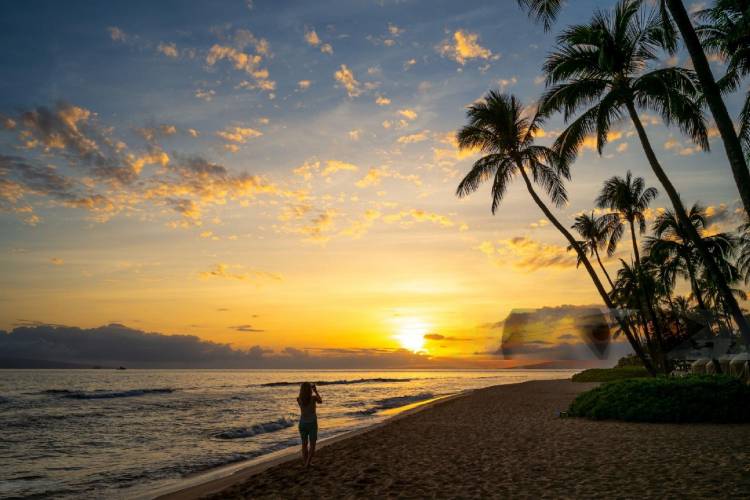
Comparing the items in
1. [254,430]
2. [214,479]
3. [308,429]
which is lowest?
[254,430]

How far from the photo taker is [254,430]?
23.0 meters

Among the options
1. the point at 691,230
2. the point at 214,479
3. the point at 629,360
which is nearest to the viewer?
the point at 214,479

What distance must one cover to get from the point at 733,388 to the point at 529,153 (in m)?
12.9

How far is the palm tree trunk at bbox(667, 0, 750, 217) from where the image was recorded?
9445 mm

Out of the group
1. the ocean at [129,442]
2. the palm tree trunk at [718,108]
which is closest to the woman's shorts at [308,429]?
the ocean at [129,442]

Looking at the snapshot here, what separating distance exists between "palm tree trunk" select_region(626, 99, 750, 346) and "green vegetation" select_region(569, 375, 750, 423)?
189cm

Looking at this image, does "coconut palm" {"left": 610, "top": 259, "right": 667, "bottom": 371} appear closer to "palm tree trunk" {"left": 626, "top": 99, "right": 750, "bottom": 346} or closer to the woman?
"palm tree trunk" {"left": 626, "top": 99, "right": 750, "bottom": 346}

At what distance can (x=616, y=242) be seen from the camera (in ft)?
111

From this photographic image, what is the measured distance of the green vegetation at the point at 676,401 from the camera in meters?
13.9

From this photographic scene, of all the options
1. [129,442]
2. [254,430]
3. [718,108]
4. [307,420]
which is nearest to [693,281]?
[718,108]

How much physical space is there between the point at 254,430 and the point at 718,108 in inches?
832

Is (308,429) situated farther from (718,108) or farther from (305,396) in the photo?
(718,108)

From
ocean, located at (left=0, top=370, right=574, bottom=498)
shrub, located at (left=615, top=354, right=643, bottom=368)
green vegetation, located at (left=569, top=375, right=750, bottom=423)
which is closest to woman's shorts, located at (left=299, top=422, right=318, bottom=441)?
ocean, located at (left=0, top=370, right=574, bottom=498)

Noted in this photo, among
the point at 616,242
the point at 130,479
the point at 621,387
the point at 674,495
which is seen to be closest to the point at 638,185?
the point at 616,242
